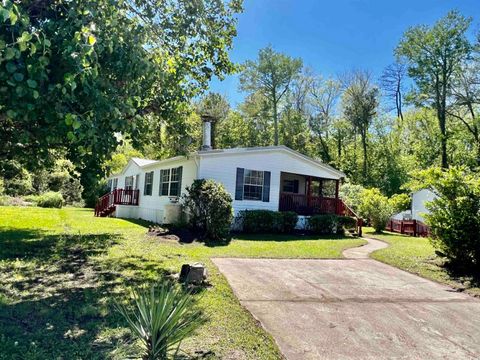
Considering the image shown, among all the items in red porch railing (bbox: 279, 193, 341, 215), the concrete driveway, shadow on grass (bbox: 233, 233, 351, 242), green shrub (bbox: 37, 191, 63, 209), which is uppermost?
red porch railing (bbox: 279, 193, 341, 215)

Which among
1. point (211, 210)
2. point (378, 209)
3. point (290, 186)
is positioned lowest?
point (211, 210)

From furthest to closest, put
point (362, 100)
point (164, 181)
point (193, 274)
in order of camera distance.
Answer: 1. point (362, 100)
2. point (164, 181)
3. point (193, 274)

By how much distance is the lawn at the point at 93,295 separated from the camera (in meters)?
3.81

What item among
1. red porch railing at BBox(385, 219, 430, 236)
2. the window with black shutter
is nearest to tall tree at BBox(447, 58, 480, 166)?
A: red porch railing at BBox(385, 219, 430, 236)

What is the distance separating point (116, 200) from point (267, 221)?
36.9 feet

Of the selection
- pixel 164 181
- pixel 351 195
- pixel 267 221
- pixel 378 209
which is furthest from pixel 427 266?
pixel 351 195

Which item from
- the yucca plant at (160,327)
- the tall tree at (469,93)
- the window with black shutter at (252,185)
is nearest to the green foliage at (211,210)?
the window with black shutter at (252,185)

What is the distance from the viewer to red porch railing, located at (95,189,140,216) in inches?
861

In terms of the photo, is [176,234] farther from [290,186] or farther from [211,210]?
[290,186]

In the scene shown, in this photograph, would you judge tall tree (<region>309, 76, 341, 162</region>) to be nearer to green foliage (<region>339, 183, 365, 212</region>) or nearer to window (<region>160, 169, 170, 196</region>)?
green foliage (<region>339, 183, 365, 212</region>)

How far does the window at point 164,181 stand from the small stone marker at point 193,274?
11462mm

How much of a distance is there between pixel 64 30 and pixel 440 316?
661 cm

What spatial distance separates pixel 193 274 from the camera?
6273 mm

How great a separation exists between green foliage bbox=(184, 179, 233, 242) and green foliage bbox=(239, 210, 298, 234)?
95.1 inches
